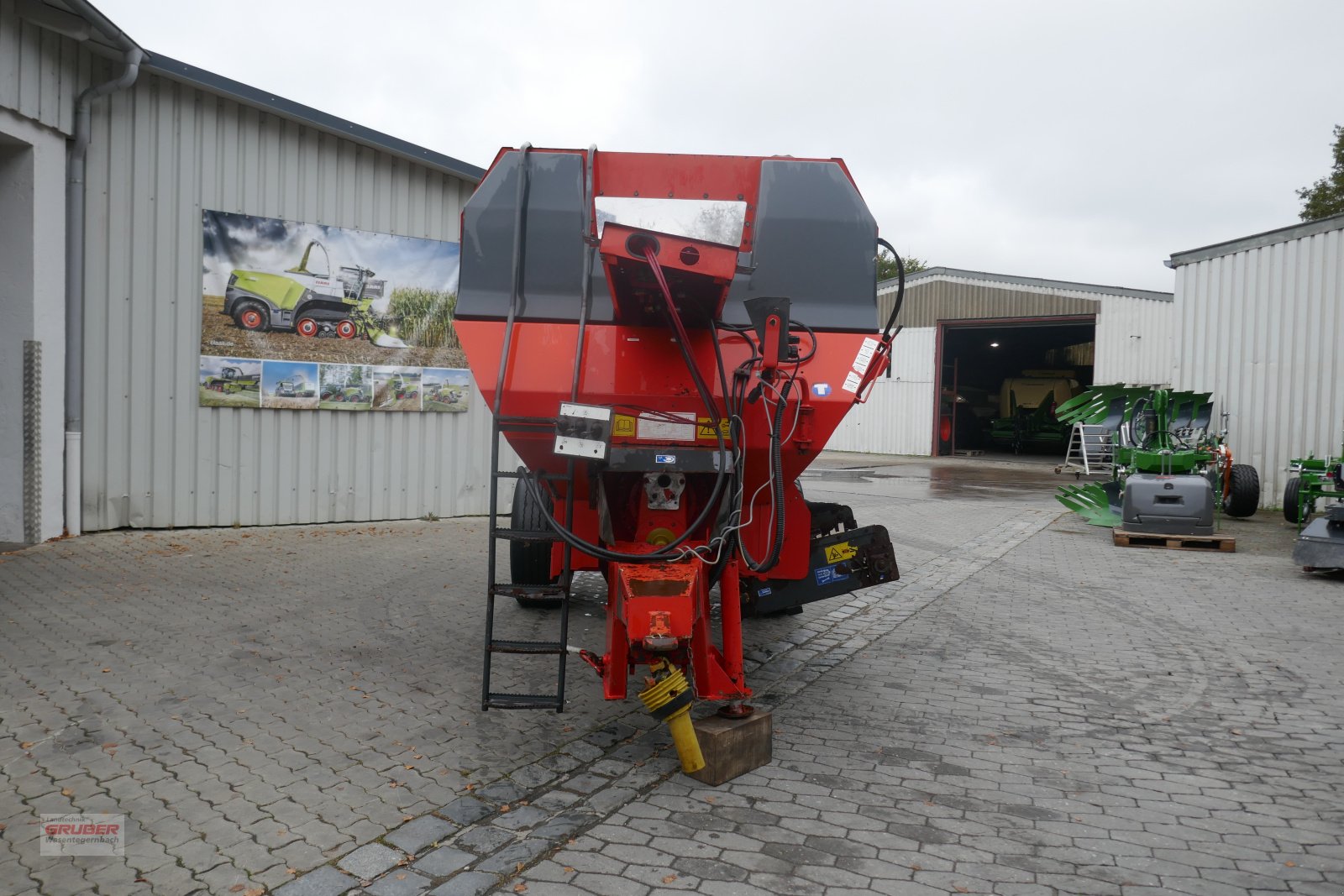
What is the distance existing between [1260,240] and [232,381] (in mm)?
14593

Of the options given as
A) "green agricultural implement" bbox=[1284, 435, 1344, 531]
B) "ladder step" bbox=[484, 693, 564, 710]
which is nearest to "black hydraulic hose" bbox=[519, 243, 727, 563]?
"ladder step" bbox=[484, 693, 564, 710]

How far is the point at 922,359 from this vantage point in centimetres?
2898

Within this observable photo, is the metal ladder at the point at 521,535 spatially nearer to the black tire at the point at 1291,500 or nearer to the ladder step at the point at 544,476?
the ladder step at the point at 544,476

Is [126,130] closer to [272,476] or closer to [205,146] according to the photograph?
[205,146]

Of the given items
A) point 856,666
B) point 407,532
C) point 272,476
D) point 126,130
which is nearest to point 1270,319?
point 856,666

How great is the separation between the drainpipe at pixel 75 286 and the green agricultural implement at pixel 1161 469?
11.1 m

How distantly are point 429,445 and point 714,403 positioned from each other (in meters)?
7.61

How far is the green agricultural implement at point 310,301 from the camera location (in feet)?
31.6

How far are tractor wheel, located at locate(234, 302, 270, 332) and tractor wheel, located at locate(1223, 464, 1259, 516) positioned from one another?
12854 mm

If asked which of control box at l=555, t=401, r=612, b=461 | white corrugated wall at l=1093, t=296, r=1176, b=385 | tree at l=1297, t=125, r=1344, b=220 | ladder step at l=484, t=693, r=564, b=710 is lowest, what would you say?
ladder step at l=484, t=693, r=564, b=710

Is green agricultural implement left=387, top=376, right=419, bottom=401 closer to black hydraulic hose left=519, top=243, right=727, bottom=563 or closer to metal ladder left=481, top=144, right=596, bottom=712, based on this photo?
metal ladder left=481, top=144, right=596, bottom=712

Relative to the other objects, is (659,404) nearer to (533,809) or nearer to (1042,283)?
(533,809)

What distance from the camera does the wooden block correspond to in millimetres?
3766

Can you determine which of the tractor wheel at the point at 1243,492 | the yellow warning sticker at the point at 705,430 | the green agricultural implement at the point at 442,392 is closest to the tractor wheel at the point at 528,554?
the yellow warning sticker at the point at 705,430
